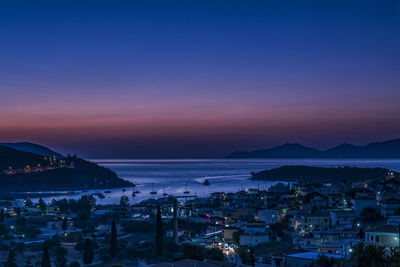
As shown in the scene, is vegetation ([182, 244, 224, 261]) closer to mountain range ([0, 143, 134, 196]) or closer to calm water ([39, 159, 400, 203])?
calm water ([39, 159, 400, 203])

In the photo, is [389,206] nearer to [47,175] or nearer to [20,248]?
[20,248]

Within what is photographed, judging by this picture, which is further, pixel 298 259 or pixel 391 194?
pixel 391 194

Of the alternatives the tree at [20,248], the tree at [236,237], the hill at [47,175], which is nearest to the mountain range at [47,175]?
the hill at [47,175]

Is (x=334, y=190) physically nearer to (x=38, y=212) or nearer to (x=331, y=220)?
(x=331, y=220)

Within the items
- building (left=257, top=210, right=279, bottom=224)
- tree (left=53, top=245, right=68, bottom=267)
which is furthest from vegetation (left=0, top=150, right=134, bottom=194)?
tree (left=53, top=245, right=68, bottom=267)

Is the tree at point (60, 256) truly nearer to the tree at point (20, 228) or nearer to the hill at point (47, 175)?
the tree at point (20, 228)

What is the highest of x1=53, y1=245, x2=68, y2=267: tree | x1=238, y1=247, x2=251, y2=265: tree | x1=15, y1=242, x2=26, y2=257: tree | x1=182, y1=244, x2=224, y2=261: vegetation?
x1=182, y1=244, x2=224, y2=261: vegetation

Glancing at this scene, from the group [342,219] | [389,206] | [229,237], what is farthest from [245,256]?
[389,206]

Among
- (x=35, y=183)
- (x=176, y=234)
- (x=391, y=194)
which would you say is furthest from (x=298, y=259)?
(x=35, y=183)
